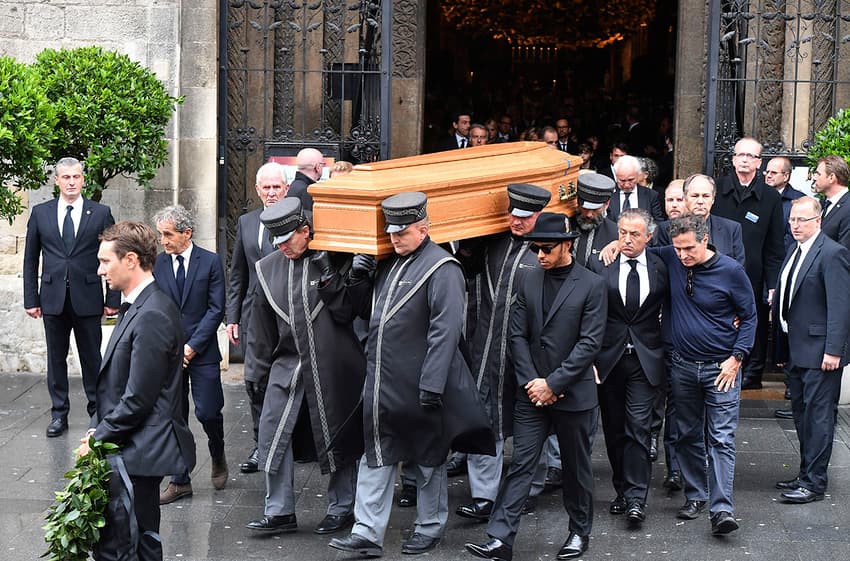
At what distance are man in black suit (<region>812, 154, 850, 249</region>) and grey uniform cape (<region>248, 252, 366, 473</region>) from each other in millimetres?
3750

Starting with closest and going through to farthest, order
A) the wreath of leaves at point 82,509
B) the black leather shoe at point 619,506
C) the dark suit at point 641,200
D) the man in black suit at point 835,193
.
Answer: the wreath of leaves at point 82,509
the black leather shoe at point 619,506
the man in black suit at point 835,193
the dark suit at point 641,200

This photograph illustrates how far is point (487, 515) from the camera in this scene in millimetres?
7746

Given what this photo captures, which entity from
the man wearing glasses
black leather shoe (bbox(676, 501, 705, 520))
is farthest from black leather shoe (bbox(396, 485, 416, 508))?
the man wearing glasses

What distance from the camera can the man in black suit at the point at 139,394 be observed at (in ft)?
19.4

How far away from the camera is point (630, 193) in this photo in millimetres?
9688

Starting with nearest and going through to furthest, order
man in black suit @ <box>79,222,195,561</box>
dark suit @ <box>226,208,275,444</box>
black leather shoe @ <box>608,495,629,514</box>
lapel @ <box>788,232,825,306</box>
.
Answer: man in black suit @ <box>79,222,195,561</box>, black leather shoe @ <box>608,495,629,514</box>, lapel @ <box>788,232,825,306</box>, dark suit @ <box>226,208,275,444</box>

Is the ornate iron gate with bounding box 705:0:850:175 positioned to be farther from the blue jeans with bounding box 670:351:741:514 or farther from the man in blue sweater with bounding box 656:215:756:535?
the blue jeans with bounding box 670:351:741:514

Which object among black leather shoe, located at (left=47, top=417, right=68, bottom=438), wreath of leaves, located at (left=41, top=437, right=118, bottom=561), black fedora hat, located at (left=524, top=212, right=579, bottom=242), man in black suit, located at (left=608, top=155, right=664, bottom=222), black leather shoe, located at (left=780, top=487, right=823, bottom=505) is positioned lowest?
black leather shoe, located at (left=780, top=487, right=823, bottom=505)

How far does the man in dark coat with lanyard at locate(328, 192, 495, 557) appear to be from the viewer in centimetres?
706

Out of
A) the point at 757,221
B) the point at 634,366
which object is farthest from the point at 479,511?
the point at 757,221

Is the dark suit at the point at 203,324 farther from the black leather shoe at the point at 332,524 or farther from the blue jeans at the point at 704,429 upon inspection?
the blue jeans at the point at 704,429

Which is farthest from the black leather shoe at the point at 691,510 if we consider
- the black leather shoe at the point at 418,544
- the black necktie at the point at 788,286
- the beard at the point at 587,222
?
the beard at the point at 587,222

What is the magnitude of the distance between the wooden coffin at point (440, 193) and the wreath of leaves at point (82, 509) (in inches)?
76.5

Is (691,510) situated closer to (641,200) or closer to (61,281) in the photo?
(641,200)
